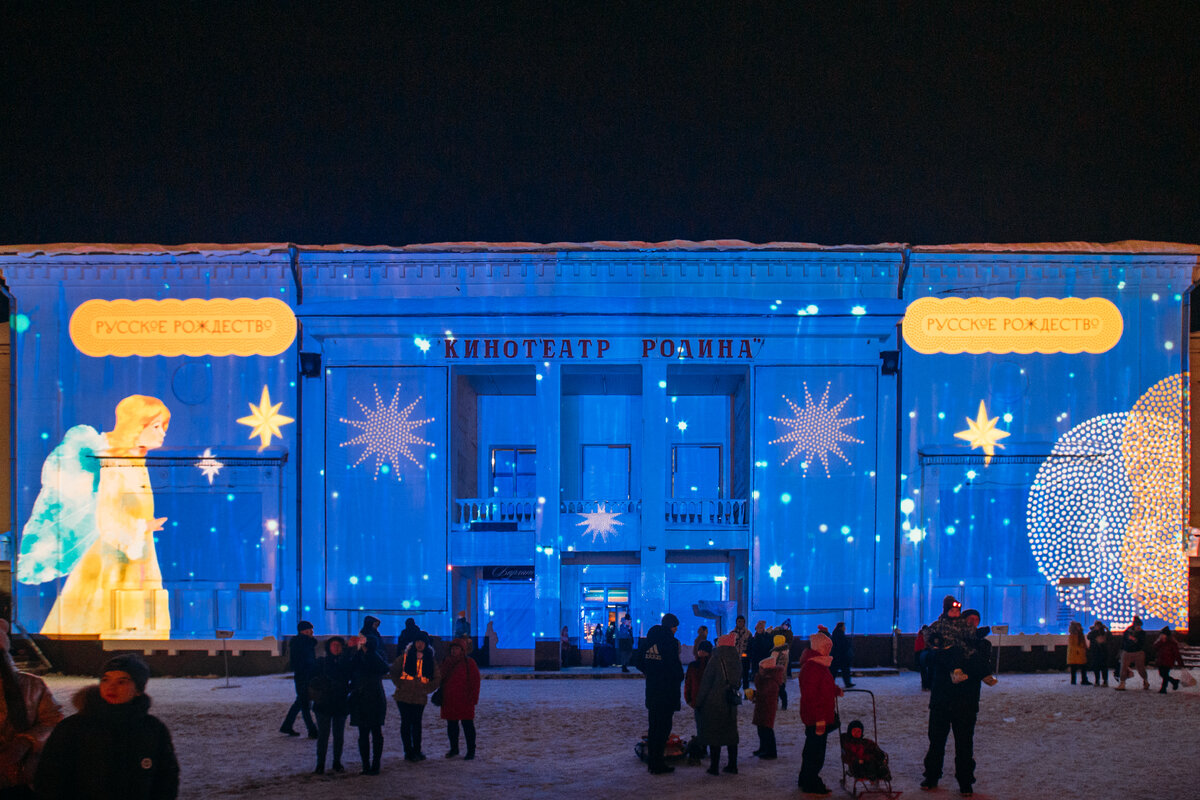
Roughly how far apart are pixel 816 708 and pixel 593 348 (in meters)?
12.4

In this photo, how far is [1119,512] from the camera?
19969 mm

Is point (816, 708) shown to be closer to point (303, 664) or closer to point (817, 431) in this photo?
point (303, 664)

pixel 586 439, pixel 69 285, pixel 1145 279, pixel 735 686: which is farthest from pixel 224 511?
pixel 1145 279

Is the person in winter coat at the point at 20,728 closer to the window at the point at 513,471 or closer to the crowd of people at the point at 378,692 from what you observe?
the crowd of people at the point at 378,692

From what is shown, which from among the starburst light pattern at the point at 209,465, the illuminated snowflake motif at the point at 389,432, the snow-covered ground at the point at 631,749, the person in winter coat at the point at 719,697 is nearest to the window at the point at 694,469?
the illuminated snowflake motif at the point at 389,432

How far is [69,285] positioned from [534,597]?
12535 mm

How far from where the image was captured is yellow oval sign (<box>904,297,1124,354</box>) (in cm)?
2025

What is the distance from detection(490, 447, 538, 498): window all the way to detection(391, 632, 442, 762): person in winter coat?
13510mm

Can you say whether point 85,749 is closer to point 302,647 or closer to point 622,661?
point 302,647

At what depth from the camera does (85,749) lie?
15.5 feet

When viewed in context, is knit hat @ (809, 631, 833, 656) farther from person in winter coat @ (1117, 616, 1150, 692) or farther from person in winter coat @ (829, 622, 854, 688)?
person in winter coat @ (1117, 616, 1150, 692)

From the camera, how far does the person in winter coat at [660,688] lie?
9867 millimetres

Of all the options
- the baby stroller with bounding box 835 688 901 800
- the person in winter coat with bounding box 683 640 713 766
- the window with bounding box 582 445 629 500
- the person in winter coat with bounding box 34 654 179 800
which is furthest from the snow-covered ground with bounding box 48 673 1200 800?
the window with bounding box 582 445 629 500

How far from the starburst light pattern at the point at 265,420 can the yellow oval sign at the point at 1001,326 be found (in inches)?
555
